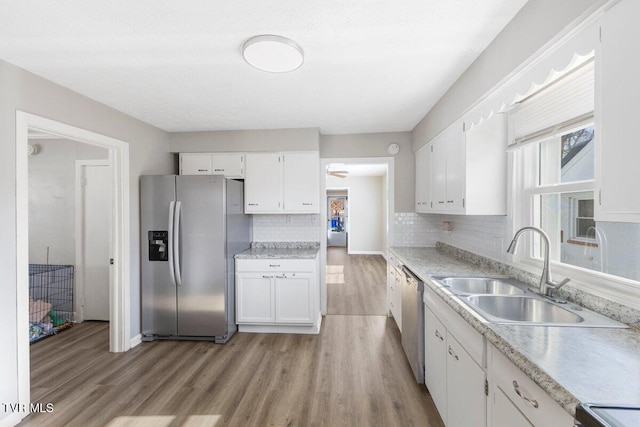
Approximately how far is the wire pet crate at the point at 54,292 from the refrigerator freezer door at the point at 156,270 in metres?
1.24

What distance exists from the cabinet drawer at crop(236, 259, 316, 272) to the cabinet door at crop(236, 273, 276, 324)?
0.23ft

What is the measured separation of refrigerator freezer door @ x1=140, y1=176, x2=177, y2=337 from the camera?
312 centimetres

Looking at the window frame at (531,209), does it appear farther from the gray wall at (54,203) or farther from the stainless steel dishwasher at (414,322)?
the gray wall at (54,203)

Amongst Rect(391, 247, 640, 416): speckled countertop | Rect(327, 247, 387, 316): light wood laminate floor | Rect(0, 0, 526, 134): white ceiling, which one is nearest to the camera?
Rect(391, 247, 640, 416): speckled countertop

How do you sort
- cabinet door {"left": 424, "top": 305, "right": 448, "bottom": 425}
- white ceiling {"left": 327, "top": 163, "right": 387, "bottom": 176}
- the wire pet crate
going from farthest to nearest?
1. white ceiling {"left": 327, "top": 163, "right": 387, "bottom": 176}
2. the wire pet crate
3. cabinet door {"left": 424, "top": 305, "right": 448, "bottom": 425}

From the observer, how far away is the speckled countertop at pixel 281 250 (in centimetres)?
328

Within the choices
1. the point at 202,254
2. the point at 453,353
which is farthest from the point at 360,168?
the point at 453,353

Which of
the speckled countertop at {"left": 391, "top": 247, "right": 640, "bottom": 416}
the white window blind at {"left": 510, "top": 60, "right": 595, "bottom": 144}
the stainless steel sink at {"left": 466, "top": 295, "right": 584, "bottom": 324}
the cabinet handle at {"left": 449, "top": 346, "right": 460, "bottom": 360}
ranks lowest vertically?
the cabinet handle at {"left": 449, "top": 346, "right": 460, "bottom": 360}

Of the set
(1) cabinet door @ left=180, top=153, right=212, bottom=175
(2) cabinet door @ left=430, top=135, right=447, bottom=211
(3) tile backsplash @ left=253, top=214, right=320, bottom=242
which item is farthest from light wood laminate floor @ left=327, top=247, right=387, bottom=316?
(1) cabinet door @ left=180, top=153, right=212, bottom=175

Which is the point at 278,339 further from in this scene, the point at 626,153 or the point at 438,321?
the point at 626,153

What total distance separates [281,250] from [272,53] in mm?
2420

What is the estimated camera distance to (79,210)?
3688mm

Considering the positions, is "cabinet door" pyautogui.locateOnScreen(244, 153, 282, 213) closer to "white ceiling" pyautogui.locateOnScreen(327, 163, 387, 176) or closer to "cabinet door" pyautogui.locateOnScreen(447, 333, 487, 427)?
"cabinet door" pyautogui.locateOnScreen(447, 333, 487, 427)

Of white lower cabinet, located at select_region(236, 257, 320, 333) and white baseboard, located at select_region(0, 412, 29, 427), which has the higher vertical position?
white lower cabinet, located at select_region(236, 257, 320, 333)
